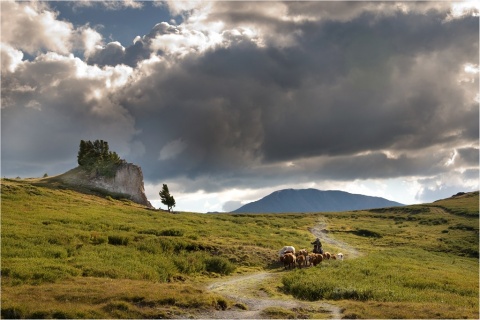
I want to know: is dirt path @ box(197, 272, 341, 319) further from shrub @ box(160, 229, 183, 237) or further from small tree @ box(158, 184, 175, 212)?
small tree @ box(158, 184, 175, 212)

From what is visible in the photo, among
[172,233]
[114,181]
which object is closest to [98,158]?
[114,181]

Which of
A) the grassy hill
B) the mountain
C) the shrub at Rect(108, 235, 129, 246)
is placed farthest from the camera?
the mountain

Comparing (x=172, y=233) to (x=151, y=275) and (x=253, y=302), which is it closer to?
(x=151, y=275)

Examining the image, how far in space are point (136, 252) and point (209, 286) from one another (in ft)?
33.8

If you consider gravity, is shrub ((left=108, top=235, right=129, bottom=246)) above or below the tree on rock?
below

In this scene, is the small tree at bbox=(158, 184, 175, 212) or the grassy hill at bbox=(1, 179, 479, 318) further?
the small tree at bbox=(158, 184, 175, 212)

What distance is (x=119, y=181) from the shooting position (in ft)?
378

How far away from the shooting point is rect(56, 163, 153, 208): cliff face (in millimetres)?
107500

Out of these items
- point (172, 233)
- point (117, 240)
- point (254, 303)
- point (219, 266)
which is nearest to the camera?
point (254, 303)

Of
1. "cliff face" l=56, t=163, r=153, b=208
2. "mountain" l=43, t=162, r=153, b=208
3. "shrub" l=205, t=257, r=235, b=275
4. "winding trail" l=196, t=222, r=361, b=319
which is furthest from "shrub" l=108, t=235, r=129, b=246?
"cliff face" l=56, t=163, r=153, b=208

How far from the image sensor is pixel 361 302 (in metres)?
27.1

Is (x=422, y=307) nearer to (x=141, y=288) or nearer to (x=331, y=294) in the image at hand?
(x=331, y=294)

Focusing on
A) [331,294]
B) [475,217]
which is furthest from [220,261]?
[475,217]

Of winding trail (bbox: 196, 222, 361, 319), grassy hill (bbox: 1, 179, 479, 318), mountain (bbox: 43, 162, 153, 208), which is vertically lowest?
winding trail (bbox: 196, 222, 361, 319)
